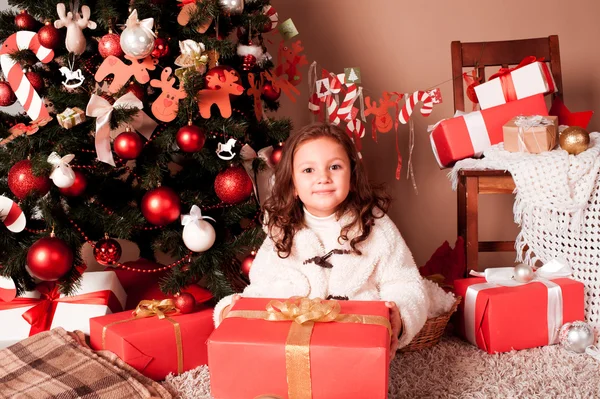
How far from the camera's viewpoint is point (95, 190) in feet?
6.06

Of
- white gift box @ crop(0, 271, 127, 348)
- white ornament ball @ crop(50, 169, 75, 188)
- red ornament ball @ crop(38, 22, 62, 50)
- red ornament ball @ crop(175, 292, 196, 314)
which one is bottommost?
white gift box @ crop(0, 271, 127, 348)

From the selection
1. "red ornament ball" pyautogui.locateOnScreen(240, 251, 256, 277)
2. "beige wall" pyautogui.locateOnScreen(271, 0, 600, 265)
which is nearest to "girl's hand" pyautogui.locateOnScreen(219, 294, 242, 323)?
"red ornament ball" pyautogui.locateOnScreen(240, 251, 256, 277)

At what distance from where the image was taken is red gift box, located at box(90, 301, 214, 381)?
157 cm

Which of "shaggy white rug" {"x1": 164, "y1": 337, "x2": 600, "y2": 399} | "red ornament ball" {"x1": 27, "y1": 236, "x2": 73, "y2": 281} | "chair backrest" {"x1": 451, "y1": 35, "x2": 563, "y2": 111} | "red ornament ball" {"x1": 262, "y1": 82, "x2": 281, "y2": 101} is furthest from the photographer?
"chair backrest" {"x1": 451, "y1": 35, "x2": 563, "y2": 111}

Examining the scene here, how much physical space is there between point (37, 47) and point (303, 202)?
2.97ft

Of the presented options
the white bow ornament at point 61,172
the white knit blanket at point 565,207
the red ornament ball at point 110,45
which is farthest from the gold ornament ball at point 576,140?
→ the white bow ornament at point 61,172

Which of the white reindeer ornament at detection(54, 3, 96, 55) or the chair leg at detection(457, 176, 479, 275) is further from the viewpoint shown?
the chair leg at detection(457, 176, 479, 275)

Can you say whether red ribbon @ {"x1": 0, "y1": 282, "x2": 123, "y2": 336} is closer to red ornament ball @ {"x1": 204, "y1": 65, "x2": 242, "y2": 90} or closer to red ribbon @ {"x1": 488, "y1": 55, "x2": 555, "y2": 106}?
red ornament ball @ {"x1": 204, "y1": 65, "x2": 242, "y2": 90}

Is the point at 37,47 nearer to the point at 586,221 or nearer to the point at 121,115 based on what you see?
the point at 121,115

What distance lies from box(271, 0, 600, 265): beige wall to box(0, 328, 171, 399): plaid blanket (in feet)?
4.43

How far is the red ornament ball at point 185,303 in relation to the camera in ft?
5.58

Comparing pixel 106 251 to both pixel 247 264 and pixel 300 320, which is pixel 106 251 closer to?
pixel 247 264

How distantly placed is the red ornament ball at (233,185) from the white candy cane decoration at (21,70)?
1.77 feet

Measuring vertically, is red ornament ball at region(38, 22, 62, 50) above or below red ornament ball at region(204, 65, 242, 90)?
above
